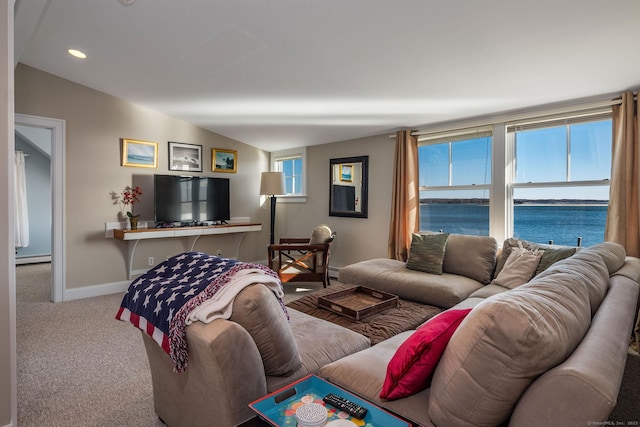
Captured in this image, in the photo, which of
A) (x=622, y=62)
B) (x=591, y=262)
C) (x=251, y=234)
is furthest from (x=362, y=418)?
(x=251, y=234)

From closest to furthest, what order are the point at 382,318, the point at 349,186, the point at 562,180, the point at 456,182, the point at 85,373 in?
the point at 85,373
the point at 382,318
the point at 562,180
the point at 456,182
the point at 349,186

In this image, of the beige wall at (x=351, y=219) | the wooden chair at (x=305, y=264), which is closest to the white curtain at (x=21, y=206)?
the beige wall at (x=351, y=219)

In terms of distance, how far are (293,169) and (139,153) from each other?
2.42 metres

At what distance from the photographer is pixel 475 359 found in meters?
0.96

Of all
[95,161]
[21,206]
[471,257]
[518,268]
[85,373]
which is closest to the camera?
[85,373]

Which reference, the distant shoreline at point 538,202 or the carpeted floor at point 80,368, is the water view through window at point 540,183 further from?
the carpeted floor at point 80,368

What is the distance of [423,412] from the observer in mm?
1167

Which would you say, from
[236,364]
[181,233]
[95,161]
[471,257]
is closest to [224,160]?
[181,233]

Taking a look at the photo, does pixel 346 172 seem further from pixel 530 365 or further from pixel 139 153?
pixel 530 365

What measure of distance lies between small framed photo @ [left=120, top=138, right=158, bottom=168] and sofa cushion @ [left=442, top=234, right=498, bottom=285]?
398 centimetres

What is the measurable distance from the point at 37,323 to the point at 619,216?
212 inches

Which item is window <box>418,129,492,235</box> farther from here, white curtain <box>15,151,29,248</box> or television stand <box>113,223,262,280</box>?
white curtain <box>15,151,29,248</box>

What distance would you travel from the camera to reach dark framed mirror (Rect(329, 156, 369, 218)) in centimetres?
489

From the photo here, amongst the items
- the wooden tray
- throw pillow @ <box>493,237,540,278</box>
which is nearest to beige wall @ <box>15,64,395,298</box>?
throw pillow @ <box>493,237,540,278</box>
